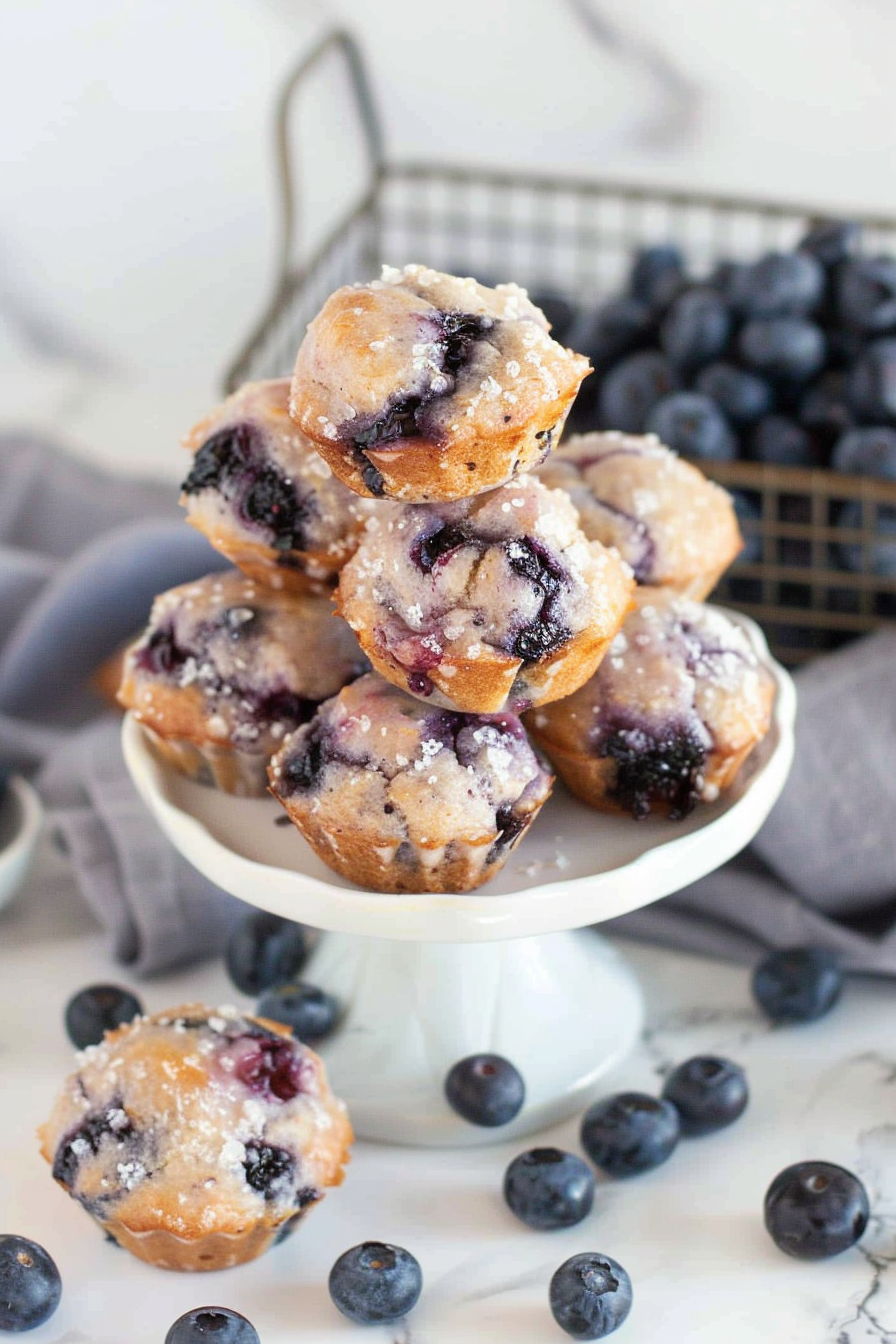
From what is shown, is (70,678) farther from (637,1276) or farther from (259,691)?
(637,1276)

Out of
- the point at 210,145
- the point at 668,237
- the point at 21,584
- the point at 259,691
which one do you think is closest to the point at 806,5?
the point at 668,237

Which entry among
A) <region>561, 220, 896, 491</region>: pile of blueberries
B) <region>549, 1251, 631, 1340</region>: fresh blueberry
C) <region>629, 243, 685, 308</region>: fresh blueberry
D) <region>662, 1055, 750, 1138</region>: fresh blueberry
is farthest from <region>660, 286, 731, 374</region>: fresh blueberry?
<region>549, 1251, 631, 1340</region>: fresh blueberry

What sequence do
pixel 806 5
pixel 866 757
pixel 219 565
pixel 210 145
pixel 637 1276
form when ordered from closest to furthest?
pixel 637 1276
pixel 866 757
pixel 219 565
pixel 806 5
pixel 210 145

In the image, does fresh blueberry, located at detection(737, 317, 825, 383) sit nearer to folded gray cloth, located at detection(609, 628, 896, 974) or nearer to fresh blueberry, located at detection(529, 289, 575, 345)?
fresh blueberry, located at detection(529, 289, 575, 345)

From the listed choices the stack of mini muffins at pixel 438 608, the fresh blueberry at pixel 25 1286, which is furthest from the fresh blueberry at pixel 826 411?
the fresh blueberry at pixel 25 1286

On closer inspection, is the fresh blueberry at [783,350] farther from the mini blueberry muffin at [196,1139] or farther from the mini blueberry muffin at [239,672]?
the mini blueberry muffin at [196,1139]

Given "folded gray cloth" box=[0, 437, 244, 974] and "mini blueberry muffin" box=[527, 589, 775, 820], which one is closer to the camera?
"mini blueberry muffin" box=[527, 589, 775, 820]
